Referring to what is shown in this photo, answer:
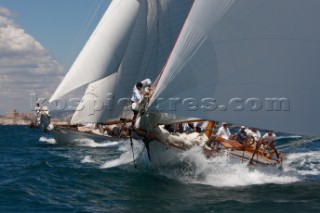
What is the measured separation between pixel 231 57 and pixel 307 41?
2110 millimetres

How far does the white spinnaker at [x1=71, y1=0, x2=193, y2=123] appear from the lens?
2523 centimetres

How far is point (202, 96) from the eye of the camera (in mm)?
14211

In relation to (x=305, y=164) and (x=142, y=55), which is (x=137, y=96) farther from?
Answer: (x=305, y=164)

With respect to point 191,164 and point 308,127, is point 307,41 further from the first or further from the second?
point 191,164

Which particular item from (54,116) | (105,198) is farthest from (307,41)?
(54,116)

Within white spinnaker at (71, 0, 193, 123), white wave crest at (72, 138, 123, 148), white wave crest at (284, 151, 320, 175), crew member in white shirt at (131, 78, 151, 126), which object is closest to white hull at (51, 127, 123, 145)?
white wave crest at (72, 138, 123, 148)

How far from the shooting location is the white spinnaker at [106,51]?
1064 inches

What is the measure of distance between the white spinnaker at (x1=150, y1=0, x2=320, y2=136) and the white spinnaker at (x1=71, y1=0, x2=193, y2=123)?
10.2m

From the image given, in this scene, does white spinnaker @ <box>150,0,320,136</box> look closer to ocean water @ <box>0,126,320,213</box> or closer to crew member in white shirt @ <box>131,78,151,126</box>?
ocean water @ <box>0,126,320,213</box>

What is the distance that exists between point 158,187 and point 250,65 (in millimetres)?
4794

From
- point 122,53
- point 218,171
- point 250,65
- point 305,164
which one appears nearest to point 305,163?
point 305,164

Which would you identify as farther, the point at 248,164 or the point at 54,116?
the point at 54,116

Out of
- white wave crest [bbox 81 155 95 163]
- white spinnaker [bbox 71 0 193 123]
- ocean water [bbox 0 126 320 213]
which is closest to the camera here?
ocean water [bbox 0 126 320 213]

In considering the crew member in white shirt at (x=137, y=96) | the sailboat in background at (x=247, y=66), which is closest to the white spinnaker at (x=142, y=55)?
the crew member in white shirt at (x=137, y=96)
